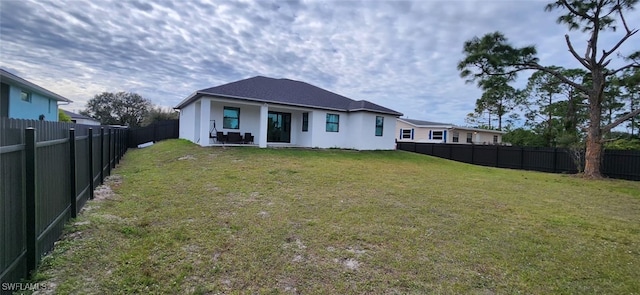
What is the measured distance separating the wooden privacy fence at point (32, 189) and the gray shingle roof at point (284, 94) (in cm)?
1102

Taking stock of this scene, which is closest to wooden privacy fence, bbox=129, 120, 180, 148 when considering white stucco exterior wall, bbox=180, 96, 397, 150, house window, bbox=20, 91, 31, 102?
white stucco exterior wall, bbox=180, 96, 397, 150

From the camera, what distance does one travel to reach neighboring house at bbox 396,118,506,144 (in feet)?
96.1

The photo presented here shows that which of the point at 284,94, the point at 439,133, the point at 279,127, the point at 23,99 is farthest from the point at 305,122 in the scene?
the point at 439,133

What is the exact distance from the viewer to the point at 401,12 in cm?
1198

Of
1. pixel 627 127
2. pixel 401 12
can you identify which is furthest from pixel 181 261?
pixel 627 127

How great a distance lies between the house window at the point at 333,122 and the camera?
1883 cm

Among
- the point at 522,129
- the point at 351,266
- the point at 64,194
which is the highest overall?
the point at 522,129

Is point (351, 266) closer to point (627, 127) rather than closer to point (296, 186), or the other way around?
point (296, 186)

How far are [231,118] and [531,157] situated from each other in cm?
1788

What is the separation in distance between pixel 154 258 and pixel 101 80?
25618mm

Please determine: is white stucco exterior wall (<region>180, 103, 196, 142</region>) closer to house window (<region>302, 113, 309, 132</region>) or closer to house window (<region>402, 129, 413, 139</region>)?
house window (<region>302, 113, 309, 132</region>)

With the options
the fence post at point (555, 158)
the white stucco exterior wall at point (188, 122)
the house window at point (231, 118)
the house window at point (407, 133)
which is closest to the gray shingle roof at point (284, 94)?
the white stucco exterior wall at point (188, 122)

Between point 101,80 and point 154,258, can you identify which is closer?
point 154,258

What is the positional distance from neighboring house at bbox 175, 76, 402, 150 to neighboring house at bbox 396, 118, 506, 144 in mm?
10703
